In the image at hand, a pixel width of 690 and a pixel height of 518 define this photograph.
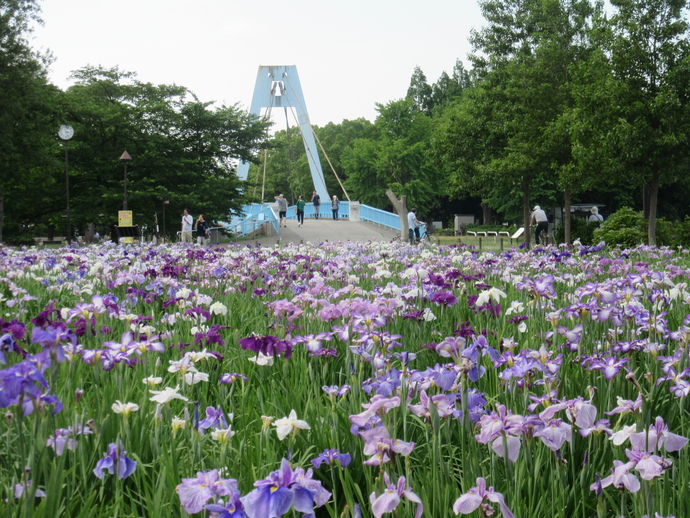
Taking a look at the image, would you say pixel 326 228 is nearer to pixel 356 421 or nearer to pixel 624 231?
pixel 624 231

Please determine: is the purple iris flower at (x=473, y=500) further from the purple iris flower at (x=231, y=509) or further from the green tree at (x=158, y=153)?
the green tree at (x=158, y=153)

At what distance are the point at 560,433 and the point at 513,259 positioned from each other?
6074 millimetres

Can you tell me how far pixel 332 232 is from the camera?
33.3m

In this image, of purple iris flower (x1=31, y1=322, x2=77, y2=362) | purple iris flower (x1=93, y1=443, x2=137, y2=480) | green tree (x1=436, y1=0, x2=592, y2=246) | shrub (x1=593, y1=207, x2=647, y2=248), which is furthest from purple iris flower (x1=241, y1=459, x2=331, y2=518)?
green tree (x1=436, y1=0, x2=592, y2=246)

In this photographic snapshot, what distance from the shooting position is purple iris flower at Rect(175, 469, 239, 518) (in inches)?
47.9

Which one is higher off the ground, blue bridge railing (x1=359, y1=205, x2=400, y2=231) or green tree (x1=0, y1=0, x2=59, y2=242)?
green tree (x1=0, y1=0, x2=59, y2=242)

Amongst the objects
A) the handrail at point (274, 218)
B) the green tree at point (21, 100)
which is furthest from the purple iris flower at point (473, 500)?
the handrail at point (274, 218)

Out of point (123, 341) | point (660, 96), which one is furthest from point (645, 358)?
point (660, 96)

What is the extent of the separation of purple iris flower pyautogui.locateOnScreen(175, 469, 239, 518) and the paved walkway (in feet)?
91.3

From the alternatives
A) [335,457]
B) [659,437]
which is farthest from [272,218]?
[659,437]

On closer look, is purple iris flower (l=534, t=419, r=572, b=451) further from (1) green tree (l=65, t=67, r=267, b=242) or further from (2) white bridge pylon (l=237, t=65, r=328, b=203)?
(2) white bridge pylon (l=237, t=65, r=328, b=203)

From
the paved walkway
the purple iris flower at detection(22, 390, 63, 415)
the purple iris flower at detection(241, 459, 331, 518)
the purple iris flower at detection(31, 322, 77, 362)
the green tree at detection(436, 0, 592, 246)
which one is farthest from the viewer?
the paved walkway

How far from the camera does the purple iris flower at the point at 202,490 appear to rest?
3.99ft

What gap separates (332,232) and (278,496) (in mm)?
32255
